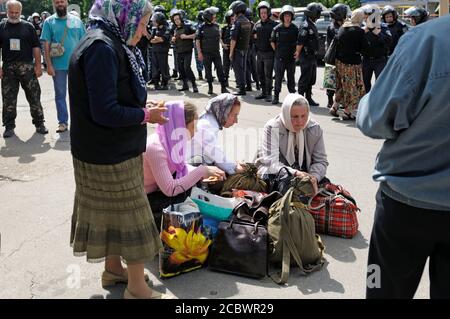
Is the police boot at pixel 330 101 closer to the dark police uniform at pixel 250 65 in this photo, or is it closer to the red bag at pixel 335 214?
the dark police uniform at pixel 250 65

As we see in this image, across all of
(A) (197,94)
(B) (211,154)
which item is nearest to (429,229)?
(B) (211,154)

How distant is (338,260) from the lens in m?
3.58

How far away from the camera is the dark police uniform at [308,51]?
8.84 meters

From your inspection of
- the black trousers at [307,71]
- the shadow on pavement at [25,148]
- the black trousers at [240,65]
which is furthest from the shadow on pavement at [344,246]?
the black trousers at [240,65]

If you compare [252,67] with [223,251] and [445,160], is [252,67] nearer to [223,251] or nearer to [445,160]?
[223,251]

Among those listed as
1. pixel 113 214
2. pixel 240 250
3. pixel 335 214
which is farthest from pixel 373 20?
pixel 113 214

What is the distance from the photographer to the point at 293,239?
3381 mm

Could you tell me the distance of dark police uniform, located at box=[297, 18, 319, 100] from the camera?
8836 millimetres

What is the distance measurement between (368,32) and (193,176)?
559 centimetres

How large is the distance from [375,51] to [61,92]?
488cm

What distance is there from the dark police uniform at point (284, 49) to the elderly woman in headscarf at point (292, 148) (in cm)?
509

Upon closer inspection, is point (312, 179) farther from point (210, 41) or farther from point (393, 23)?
point (210, 41)

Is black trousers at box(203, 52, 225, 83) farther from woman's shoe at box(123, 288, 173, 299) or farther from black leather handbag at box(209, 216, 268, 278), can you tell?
woman's shoe at box(123, 288, 173, 299)

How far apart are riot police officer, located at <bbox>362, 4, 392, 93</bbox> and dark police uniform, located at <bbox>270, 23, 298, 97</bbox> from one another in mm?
1365
